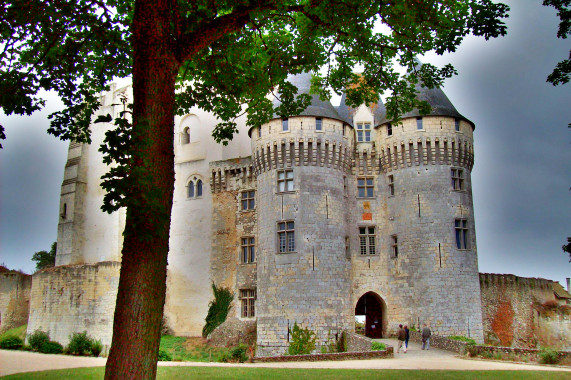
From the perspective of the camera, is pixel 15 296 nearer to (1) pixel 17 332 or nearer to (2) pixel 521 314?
(1) pixel 17 332

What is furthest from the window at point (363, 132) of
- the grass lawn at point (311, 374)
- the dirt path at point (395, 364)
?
the grass lawn at point (311, 374)

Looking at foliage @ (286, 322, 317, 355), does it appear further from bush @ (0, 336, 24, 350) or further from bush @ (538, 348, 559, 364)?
bush @ (0, 336, 24, 350)

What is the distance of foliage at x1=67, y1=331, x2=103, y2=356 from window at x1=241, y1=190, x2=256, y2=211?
1117 cm

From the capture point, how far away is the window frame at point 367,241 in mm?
29250

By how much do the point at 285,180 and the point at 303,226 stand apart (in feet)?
8.94

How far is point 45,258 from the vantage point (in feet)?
189

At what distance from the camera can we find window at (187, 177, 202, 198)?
34312mm

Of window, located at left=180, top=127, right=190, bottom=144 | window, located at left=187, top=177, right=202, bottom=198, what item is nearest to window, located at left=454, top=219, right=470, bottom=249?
window, located at left=187, top=177, right=202, bottom=198

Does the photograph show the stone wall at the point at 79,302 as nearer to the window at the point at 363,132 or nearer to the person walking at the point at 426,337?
the window at the point at 363,132

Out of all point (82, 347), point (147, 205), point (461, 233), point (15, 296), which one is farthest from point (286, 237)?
point (15, 296)

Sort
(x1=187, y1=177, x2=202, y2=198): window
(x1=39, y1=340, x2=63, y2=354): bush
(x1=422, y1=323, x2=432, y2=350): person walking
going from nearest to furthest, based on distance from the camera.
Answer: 1. (x1=422, y1=323, x2=432, y2=350): person walking
2. (x1=39, y1=340, x2=63, y2=354): bush
3. (x1=187, y1=177, x2=202, y2=198): window

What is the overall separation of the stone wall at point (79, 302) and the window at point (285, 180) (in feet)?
38.1

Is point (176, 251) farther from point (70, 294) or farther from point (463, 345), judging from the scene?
point (463, 345)

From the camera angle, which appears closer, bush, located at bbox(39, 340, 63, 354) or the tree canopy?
the tree canopy
